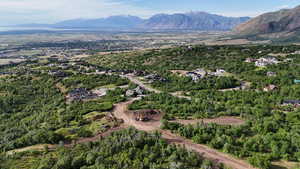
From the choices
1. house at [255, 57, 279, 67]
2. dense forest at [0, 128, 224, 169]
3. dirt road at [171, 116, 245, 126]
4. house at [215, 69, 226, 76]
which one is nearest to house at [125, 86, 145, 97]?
dirt road at [171, 116, 245, 126]

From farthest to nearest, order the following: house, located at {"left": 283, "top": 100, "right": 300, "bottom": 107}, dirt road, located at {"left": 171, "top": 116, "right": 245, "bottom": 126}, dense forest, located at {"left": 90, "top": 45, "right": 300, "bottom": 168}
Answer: house, located at {"left": 283, "top": 100, "right": 300, "bottom": 107}, dirt road, located at {"left": 171, "top": 116, "right": 245, "bottom": 126}, dense forest, located at {"left": 90, "top": 45, "right": 300, "bottom": 168}

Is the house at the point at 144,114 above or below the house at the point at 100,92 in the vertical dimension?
above

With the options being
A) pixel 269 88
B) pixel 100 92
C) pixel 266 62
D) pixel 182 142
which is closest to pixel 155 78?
pixel 100 92

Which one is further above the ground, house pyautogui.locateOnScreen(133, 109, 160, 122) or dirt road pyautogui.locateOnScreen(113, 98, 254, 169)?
house pyautogui.locateOnScreen(133, 109, 160, 122)

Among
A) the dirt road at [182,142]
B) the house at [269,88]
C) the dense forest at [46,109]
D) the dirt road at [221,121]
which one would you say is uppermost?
Result: the house at [269,88]

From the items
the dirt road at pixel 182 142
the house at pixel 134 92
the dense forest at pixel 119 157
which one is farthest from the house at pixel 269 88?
the dense forest at pixel 119 157

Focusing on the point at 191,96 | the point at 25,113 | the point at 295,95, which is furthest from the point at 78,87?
the point at 295,95

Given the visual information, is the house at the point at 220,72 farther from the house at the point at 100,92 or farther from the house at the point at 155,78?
the house at the point at 100,92

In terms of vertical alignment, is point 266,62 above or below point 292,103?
above

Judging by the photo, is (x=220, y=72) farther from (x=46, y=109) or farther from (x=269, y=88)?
(x=46, y=109)

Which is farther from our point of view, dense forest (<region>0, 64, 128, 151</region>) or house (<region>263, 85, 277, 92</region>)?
house (<region>263, 85, 277, 92</region>)

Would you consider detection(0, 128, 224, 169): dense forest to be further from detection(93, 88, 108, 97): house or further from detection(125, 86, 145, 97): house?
detection(93, 88, 108, 97): house

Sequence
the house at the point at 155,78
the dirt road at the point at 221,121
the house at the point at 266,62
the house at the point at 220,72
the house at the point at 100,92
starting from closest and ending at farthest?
1. the dirt road at the point at 221,121
2. the house at the point at 100,92
3. the house at the point at 155,78
4. the house at the point at 220,72
5. the house at the point at 266,62
